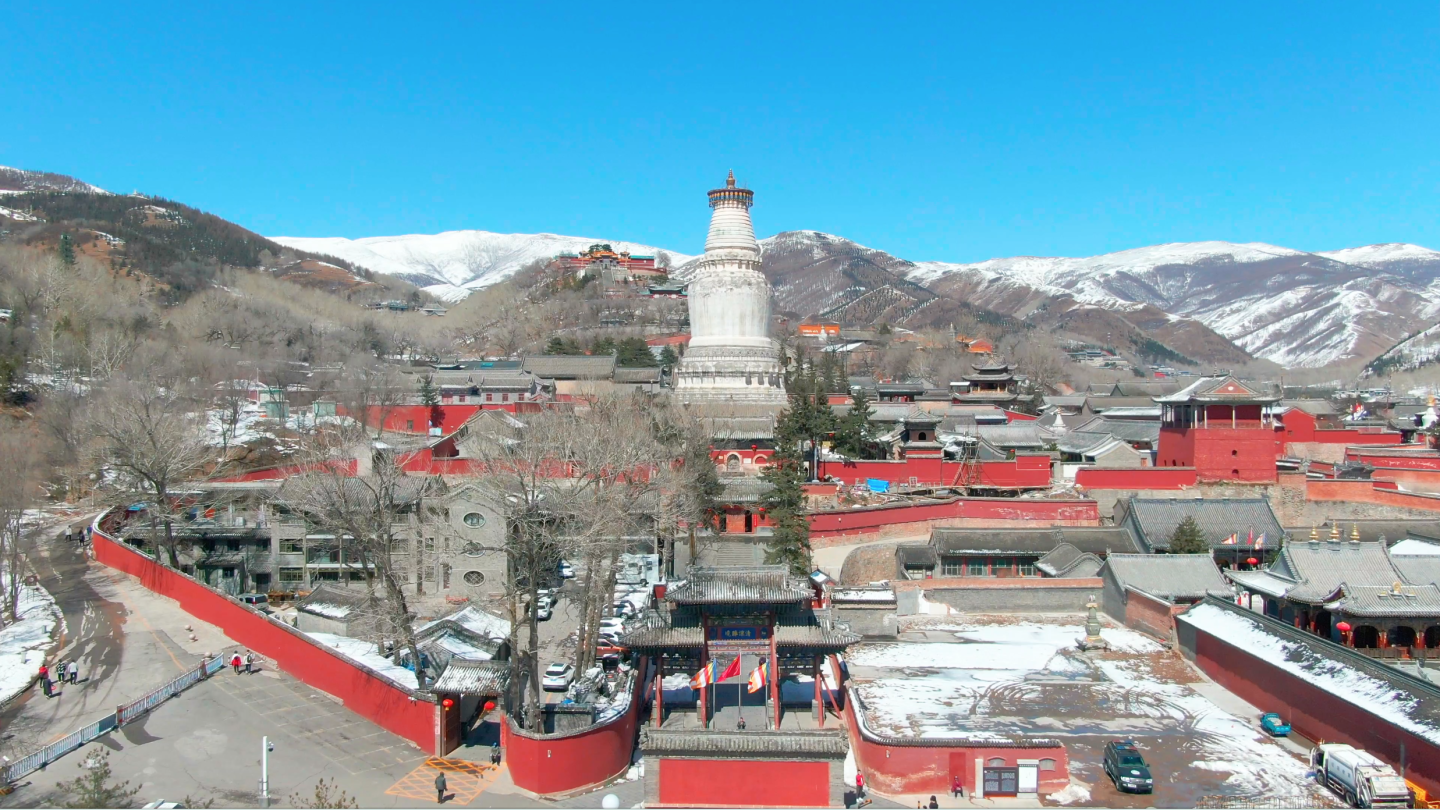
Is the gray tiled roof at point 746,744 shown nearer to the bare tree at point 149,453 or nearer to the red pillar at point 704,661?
the red pillar at point 704,661

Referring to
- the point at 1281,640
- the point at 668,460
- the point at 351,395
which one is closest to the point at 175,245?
the point at 351,395

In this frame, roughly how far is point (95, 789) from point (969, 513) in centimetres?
2976

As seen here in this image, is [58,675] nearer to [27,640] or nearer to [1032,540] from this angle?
Result: [27,640]

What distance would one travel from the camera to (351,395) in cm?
5619

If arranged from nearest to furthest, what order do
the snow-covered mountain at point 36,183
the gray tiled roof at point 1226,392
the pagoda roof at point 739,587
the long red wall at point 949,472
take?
the pagoda roof at point 739,587
the gray tiled roof at point 1226,392
the long red wall at point 949,472
the snow-covered mountain at point 36,183

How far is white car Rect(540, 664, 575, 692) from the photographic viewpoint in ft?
69.9

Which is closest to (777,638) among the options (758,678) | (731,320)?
(758,678)

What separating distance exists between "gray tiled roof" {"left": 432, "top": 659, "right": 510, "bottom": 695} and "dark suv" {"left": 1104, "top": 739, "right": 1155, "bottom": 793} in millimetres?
11453

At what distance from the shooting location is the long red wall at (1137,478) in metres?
38.8

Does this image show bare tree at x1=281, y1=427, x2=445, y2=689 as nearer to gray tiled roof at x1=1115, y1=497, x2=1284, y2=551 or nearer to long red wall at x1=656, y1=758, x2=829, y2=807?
long red wall at x1=656, y1=758, x2=829, y2=807

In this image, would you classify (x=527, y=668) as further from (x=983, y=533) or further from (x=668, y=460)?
(x=983, y=533)

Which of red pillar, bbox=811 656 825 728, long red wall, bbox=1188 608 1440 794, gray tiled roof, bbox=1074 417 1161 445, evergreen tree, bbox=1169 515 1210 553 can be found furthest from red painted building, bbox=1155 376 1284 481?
red pillar, bbox=811 656 825 728

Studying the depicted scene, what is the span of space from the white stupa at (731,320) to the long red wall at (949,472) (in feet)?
37.3

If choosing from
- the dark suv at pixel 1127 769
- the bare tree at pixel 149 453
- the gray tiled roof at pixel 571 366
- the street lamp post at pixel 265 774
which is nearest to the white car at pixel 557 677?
the street lamp post at pixel 265 774
